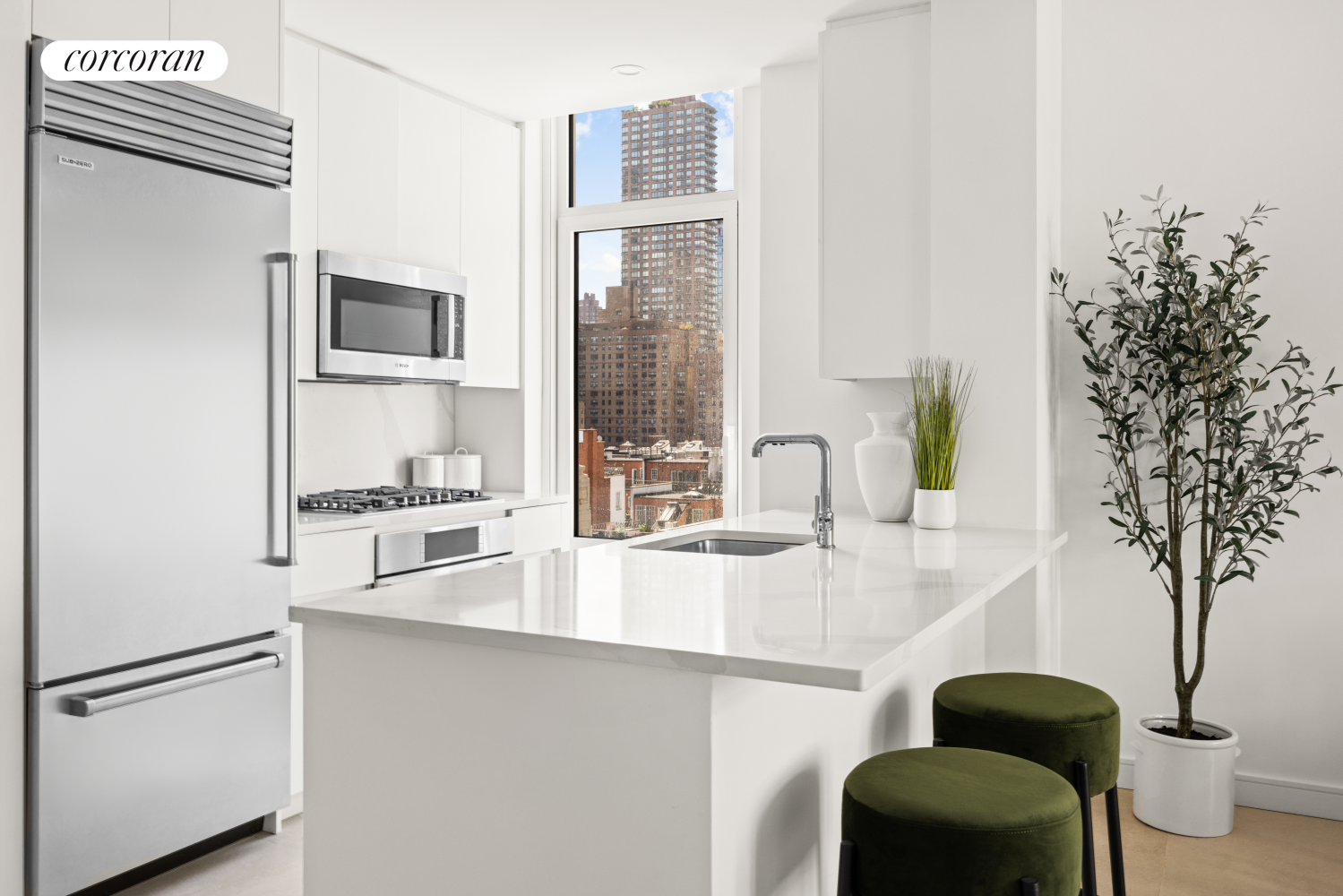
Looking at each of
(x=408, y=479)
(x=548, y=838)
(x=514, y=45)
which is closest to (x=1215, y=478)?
(x=548, y=838)

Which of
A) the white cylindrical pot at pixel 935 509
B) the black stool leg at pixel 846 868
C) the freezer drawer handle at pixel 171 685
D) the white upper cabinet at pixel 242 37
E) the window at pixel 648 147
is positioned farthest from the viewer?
the window at pixel 648 147

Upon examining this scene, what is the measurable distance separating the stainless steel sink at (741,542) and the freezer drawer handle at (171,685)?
1.20 metres

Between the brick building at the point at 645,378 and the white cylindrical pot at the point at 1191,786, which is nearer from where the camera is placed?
the white cylindrical pot at the point at 1191,786

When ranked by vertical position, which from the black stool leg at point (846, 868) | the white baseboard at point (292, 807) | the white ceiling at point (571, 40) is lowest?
the white baseboard at point (292, 807)

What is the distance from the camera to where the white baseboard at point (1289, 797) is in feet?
10.0

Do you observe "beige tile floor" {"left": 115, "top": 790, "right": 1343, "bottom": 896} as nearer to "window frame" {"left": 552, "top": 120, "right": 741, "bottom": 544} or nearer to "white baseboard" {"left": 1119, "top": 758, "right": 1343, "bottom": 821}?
"white baseboard" {"left": 1119, "top": 758, "right": 1343, "bottom": 821}

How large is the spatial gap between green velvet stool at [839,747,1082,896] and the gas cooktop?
222 centimetres

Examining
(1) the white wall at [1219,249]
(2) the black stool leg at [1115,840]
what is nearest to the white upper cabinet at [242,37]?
(1) the white wall at [1219,249]

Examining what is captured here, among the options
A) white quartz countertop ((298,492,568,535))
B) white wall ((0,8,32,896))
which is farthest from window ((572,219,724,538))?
white wall ((0,8,32,896))

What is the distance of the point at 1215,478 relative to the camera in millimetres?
2963

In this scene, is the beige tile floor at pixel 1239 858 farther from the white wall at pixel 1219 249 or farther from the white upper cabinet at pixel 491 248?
the white upper cabinet at pixel 491 248

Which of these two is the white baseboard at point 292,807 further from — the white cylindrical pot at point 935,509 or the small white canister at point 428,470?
the white cylindrical pot at point 935,509

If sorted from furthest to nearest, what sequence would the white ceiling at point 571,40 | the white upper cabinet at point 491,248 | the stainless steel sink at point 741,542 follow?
the white upper cabinet at point 491,248, the white ceiling at point 571,40, the stainless steel sink at point 741,542

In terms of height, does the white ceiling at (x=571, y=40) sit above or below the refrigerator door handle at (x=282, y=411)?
above
